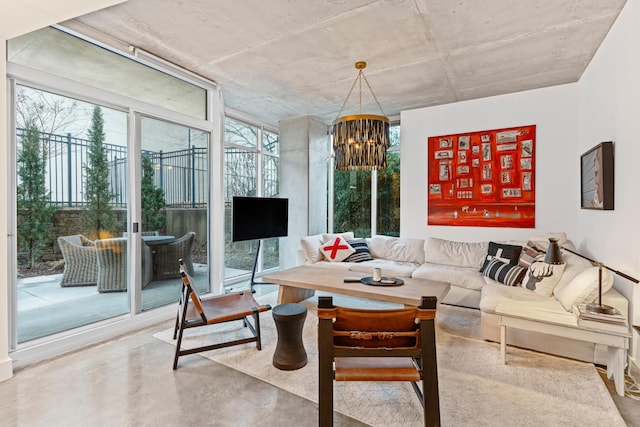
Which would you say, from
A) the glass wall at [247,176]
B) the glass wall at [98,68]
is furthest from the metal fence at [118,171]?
the glass wall at [247,176]

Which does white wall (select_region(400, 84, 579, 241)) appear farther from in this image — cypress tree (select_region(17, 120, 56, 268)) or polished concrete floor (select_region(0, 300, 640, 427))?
cypress tree (select_region(17, 120, 56, 268))

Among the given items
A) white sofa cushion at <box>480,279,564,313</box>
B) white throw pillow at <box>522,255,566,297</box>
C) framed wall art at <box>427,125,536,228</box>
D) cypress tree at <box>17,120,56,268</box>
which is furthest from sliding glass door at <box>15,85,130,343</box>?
framed wall art at <box>427,125,536,228</box>

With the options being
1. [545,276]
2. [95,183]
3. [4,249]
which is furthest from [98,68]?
[545,276]

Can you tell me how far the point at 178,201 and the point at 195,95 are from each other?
132 cm

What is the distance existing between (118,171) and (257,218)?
75.9 inches

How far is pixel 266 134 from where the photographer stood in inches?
237

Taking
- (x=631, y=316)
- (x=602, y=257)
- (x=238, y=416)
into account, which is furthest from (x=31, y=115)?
(x=602, y=257)

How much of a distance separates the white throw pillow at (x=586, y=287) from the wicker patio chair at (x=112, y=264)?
400 cm

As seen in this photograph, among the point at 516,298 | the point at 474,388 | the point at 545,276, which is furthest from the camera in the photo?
the point at 545,276

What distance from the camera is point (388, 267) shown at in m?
4.34

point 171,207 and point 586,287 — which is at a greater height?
point 171,207

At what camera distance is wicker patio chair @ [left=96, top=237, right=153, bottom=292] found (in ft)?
10.3

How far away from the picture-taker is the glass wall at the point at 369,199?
5.59 meters

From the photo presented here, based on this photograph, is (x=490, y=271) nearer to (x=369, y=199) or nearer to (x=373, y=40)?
(x=369, y=199)
